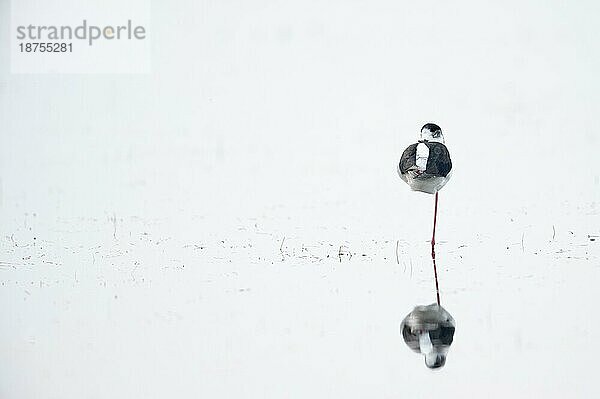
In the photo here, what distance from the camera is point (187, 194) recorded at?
263 cm

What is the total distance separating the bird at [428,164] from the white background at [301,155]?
0.22 feet

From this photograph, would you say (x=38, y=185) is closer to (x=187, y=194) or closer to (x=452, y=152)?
(x=187, y=194)

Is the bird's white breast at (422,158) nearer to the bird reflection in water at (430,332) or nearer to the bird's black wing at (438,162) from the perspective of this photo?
the bird's black wing at (438,162)

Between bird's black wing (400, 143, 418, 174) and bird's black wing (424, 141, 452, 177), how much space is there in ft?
0.20

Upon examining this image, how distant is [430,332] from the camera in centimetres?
172

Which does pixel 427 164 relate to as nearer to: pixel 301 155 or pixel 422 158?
pixel 422 158

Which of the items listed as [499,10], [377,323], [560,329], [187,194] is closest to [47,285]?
[187,194]

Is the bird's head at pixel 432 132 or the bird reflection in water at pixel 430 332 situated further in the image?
the bird's head at pixel 432 132

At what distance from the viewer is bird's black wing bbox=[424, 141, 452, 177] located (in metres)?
2.39

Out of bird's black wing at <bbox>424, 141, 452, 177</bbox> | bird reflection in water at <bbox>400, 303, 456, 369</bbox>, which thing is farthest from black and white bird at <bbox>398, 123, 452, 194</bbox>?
bird reflection in water at <bbox>400, 303, 456, 369</bbox>

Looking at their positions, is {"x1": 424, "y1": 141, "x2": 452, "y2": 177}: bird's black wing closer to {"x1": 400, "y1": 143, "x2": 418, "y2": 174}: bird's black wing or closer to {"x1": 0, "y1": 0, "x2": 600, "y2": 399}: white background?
{"x1": 400, "y1": 143, "x2": 418, "y2": 174}: bird's black wing

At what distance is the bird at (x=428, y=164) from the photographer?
241 cm

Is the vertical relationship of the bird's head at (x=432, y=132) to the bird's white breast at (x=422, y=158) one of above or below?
above

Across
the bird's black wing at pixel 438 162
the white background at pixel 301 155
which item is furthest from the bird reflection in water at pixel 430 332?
the bird's black wing at pixel 438 162
